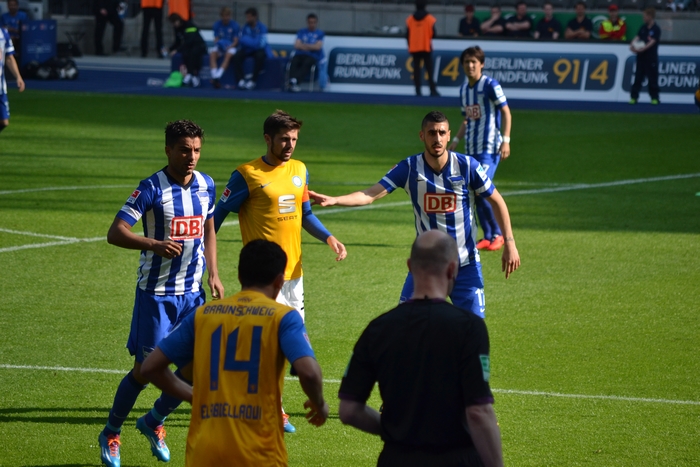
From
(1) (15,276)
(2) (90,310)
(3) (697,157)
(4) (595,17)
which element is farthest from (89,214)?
(4) (595,17)

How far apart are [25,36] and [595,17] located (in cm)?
2118

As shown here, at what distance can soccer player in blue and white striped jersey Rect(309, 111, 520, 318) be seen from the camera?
7047mm

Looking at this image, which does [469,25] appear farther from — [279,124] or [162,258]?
[162,258]

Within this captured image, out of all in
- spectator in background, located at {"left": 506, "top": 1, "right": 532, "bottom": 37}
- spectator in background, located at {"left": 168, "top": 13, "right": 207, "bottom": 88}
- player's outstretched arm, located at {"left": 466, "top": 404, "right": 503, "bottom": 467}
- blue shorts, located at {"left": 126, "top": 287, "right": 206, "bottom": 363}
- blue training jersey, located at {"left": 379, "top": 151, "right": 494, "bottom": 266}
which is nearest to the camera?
player's outstretched arm, located at {"left": 466, "top": 404, "right": 503, "bottom": 467}

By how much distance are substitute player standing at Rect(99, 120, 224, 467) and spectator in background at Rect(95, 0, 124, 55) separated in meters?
34.3

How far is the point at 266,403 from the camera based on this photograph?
159 inches

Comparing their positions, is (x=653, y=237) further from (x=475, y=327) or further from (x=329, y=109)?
(x=329, y=109)

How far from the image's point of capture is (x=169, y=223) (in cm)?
598

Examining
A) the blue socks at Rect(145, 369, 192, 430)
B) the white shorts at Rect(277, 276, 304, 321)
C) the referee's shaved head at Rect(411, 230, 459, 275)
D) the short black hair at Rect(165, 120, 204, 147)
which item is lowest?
the blue socks at Rect(145, 369, 192, 430)

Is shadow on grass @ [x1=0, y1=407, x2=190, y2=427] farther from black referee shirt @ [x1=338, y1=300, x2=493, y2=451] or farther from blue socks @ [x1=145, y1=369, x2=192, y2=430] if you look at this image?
black referee shirt @ [x1=338, y1=300, x2=493, y2=451]

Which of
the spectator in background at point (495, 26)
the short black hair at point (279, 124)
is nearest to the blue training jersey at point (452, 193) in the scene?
the short black hair at point (279, 124)

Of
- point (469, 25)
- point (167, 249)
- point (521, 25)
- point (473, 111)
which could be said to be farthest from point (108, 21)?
point (167, 249)

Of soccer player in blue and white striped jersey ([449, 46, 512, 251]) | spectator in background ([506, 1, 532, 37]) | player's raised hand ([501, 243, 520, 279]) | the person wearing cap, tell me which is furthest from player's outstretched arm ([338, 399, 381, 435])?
spectator in background ([506, 1, 532, 37])

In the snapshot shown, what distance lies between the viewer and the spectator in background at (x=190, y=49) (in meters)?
29.1
